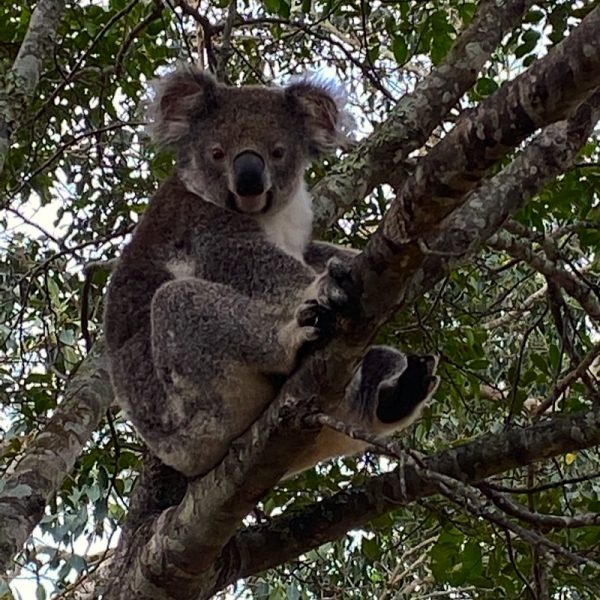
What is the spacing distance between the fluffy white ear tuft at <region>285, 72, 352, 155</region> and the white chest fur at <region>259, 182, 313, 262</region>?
0.34 meters

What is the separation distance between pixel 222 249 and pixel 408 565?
428cm

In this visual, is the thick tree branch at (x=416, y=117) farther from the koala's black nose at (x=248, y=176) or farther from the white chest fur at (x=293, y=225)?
the koala's black nose at (x=248, y=176)

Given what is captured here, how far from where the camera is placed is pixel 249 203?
3682 millimetres

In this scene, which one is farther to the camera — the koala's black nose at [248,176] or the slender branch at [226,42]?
the slender branch at [226,42]

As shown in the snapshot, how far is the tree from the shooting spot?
86.9 inches

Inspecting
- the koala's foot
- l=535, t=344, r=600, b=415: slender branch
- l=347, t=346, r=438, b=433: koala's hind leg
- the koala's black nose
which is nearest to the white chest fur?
the koala's black nose

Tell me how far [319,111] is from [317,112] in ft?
0.03

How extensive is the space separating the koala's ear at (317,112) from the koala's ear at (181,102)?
0.35 meters

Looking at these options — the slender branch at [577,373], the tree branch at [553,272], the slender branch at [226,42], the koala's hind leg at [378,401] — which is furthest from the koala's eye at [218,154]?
the slender branch at [577,373]

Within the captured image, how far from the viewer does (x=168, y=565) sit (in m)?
2.86

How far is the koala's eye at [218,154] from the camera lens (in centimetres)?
391

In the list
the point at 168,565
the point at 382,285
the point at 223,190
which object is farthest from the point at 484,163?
the point at 223,190

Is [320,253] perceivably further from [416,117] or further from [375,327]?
[375,327]

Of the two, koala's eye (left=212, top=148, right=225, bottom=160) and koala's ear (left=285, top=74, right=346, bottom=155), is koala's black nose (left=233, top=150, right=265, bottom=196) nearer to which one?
koala's eye (left=212, top=148, right=225, bottom=160)
